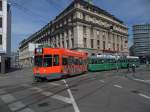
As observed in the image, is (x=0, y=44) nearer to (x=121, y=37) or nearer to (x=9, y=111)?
(x=9, y=111)

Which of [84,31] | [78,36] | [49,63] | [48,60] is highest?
[84,31]

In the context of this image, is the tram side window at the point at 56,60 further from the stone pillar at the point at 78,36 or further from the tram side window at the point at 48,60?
the stone pillar at the point at 78,36

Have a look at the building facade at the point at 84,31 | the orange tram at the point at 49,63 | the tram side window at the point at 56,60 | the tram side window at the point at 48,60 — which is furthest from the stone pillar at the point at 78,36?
the tram side window at the point at 48,60

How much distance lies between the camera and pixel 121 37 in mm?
88500

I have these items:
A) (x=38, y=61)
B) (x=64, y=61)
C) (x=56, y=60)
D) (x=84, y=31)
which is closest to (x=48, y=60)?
(x=56, y=60)

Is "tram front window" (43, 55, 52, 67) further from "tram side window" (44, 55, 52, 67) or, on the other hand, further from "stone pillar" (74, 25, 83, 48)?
"stone pillar" (74, 25, 83, 48)

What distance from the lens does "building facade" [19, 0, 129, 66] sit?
211 feet

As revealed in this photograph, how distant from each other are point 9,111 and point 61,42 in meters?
65.6

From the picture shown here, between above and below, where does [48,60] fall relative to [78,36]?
below

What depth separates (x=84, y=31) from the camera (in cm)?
6662

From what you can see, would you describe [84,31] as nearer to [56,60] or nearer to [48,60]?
[56,60]

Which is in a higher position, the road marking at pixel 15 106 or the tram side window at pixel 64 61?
the tram side window at pixel 64 61

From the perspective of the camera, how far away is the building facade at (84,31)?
64188mm

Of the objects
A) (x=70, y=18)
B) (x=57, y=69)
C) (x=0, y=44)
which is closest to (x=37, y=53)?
(x=57, y=69)
